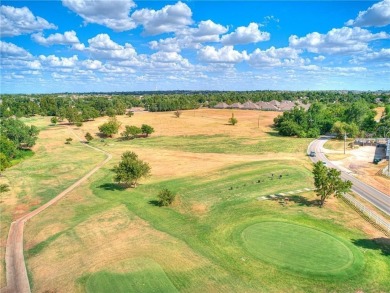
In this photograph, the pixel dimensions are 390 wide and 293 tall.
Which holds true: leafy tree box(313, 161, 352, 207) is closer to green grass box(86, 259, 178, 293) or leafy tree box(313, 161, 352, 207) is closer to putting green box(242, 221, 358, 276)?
putting green box(242, 221, 358, 276)

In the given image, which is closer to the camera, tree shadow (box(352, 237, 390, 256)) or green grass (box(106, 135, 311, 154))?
tree shadow (box(352, 237, 390, 256))

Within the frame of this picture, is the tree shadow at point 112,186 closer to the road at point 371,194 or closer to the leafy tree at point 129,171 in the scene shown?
the leafy tree at point 129,171

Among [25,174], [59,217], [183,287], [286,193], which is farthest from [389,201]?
[25,174]

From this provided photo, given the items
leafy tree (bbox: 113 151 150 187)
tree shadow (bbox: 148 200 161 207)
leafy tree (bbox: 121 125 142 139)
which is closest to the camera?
tree shadow (bbox: 148 200 161 207)

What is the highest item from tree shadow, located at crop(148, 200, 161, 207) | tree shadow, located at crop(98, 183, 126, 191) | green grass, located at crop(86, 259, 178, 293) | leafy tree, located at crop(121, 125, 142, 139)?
leafy tree, located at crop(121, 125, 142, 139)

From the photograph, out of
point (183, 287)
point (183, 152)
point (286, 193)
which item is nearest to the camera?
point (183, 287)

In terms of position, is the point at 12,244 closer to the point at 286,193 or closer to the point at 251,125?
the point at 286,193

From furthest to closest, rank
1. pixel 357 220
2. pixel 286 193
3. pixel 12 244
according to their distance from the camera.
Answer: pixel 286 193 < pixel 357 220 < pixel 12 244

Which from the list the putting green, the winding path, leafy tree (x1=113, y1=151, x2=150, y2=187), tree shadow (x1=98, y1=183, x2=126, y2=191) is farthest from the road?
the winding path
